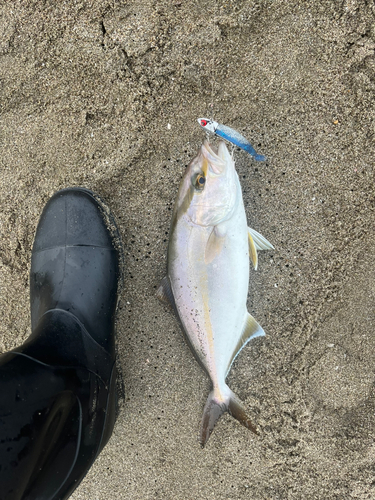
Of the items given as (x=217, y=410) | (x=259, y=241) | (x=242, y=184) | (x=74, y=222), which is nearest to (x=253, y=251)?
(x=259, y=241)

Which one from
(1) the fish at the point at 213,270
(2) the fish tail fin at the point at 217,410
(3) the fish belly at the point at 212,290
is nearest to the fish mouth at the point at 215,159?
(1) the fish at the point at 213,270

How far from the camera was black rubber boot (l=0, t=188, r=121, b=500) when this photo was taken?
1.37m

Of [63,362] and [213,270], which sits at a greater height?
[213,270]

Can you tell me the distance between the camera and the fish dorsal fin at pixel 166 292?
6.42ft

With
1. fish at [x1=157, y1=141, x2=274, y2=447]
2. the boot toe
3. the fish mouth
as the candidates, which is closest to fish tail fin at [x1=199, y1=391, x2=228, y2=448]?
fish at [x1=157, y1=141, x2=274, y2=447]

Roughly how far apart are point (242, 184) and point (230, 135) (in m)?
0.31

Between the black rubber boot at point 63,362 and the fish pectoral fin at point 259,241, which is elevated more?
the fish pectoral fin at point 259,241

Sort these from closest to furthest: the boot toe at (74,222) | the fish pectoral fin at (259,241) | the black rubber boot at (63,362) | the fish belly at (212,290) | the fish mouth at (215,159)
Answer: the black rubber boot at (63,362) < the fish mouth at (215,159) < the fish belly at (212,290) < the fish pectoral fin at (259,241) < the boot toe at (74,222)

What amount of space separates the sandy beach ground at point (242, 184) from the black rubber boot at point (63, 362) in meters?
0.17

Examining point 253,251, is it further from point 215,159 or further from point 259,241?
point 215,159

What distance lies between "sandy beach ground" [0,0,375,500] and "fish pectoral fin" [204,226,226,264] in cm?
36

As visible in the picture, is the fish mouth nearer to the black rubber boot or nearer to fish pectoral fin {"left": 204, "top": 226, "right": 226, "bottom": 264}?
fish pectoral fin {"left": 204, "top": 226, "right": 226, "bottom": 264}

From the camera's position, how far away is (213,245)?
1.83 m

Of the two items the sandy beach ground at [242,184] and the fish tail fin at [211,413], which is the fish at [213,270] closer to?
the fish tail fin at [211,413]
